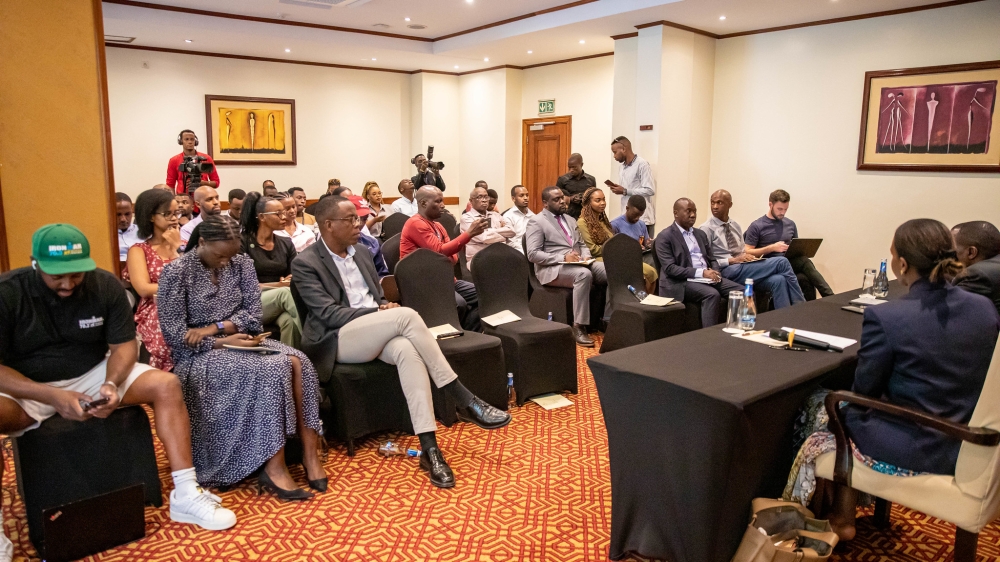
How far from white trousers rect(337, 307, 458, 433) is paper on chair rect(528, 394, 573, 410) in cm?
99

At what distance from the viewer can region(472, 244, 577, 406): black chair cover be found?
4.29 m

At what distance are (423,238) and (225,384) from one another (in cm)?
197

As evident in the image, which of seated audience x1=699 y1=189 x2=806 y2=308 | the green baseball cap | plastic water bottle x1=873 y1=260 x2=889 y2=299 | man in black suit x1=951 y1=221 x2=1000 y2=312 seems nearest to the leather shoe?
seated audience x1=699 y1=189 x2=806 y2=308

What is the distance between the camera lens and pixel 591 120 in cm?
1043

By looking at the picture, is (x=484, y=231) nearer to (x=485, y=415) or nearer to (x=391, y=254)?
(x=391, y=254)

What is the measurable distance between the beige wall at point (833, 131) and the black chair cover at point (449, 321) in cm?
547

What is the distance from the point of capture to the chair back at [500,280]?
14.6ft

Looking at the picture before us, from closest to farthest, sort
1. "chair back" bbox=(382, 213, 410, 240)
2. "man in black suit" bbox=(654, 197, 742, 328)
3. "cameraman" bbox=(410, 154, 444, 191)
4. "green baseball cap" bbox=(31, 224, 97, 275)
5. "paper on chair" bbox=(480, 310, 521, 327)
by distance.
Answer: "green baseball cap" bbox=(31, 224, 97, 275) < "paper on chair" bbox=(480, 310, 521, 327) < "man in black suit" bbox=(654, 197, 742, 328) < "chair back" bbox=(382, 213, 410, 240) < "cameraman" bbox=(410, 154, 444, 191)

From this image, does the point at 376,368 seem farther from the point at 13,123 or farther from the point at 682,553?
the point at 13,123

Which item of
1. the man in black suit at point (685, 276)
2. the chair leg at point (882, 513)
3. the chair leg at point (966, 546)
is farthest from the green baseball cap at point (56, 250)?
the man in black suit at point (685, 276)

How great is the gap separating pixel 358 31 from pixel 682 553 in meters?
9.46

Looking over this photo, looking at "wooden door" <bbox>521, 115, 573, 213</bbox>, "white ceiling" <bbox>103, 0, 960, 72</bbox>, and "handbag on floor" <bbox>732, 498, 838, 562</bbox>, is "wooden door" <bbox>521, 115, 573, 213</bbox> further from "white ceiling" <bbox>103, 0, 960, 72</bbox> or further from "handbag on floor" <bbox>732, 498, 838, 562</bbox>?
"handbag on floor" <bbox>732, 498, 838, 562</bbox>

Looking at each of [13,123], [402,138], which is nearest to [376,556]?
[13,123]

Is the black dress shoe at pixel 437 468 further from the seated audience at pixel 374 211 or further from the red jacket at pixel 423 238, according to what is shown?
the seated audience at pixel 374 211
